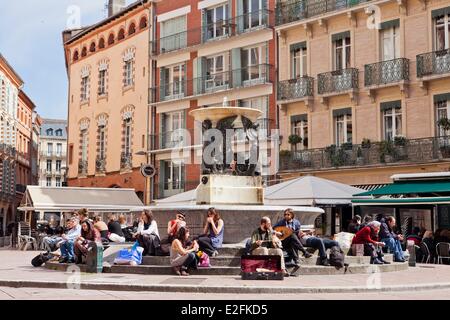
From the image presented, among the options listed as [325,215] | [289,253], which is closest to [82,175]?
[325,215]

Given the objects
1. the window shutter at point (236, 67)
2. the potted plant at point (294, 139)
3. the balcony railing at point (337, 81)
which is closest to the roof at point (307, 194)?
the balcony railing at point (337, 81)

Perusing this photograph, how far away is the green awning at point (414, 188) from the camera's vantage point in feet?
73.1

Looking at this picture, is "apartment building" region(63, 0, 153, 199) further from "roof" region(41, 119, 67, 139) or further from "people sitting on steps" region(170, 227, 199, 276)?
"roof" region(41, 119, 67, 139)

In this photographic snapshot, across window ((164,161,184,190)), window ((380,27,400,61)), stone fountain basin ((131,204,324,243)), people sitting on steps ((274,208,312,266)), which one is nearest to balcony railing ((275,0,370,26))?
window ((380,27,400,61))

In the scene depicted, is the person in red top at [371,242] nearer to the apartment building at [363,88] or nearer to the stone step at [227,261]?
the stone step at [227,261]

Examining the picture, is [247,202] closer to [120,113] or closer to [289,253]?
[289,253]

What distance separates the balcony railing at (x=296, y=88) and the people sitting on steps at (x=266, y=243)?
722 inches

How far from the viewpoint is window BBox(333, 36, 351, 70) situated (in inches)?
1224

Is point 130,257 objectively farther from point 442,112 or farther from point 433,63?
point 433,63

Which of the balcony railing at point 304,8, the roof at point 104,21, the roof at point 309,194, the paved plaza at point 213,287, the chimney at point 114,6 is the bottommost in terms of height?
the paved plaza at point 213,287

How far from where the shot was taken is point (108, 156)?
44.4m

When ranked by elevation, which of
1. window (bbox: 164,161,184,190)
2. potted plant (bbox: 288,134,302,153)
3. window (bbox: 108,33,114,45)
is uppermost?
window (bbox: 108,33,114,45)

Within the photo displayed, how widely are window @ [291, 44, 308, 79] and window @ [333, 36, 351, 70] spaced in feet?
5.36

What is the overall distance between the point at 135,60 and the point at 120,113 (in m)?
3.29
